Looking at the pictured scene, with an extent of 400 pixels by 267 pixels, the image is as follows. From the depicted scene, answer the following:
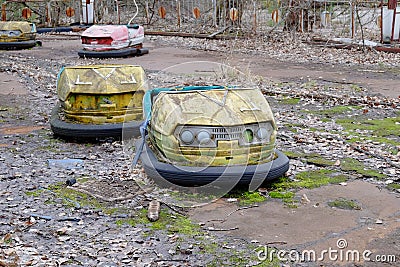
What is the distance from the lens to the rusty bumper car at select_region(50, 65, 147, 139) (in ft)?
14.5

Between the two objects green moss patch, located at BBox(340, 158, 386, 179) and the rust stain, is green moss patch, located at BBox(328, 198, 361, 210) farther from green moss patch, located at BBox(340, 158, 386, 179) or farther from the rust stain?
the rust stain

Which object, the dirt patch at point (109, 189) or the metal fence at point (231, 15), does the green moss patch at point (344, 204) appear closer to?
the dirt patch at point (109, 189)

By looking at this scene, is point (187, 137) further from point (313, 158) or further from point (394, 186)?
point (394, 186)

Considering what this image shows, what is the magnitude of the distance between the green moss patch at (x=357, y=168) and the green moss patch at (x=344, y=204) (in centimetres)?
50

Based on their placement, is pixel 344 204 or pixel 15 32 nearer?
pixel 344 204

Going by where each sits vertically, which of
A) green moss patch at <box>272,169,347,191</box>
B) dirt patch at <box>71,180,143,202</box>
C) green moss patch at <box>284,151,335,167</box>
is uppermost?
green moss patch at <box>284,151,335,167</box>

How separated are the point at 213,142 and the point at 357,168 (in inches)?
41.8

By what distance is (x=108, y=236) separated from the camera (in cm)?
273

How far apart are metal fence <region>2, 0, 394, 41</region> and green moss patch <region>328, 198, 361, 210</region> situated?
7.14m

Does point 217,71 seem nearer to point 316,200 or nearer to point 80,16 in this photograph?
point 316,200

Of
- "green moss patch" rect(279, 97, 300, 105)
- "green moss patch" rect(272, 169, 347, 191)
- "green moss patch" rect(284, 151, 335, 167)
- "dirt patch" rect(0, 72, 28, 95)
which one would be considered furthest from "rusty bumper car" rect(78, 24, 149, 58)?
"green moss patch" rect(272, 169, 347, 191)

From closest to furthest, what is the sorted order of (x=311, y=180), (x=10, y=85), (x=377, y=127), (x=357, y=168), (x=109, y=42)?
(x=311, y=180)
(x=357, y=168)
(x=377, y=127)
(x=10, y=85)
(x=109, y=42)

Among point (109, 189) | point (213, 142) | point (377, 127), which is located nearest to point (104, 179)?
point (109, 189)

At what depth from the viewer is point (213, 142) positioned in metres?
3.29
